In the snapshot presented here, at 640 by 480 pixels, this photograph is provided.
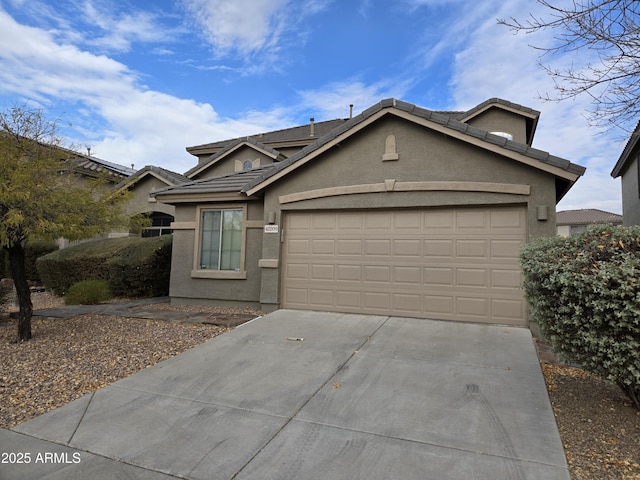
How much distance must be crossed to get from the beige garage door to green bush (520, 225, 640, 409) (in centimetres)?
316

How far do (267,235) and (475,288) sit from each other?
Answer: 4677mm

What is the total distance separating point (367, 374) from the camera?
4.54 metres

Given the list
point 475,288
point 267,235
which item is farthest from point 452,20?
point 267,235

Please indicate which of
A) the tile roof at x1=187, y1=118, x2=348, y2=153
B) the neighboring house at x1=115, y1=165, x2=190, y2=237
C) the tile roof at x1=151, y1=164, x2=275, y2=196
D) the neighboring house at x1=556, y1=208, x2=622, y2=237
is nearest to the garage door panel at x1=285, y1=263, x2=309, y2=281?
the tile roof at x1=151, y1=164, x2=275, y2=196

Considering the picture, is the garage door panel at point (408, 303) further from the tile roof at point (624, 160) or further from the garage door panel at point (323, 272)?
the tile roof at point (624, 160)

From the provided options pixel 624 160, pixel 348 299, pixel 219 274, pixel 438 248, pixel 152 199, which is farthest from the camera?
pixel 152 199

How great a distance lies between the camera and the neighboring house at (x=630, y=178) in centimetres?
1103

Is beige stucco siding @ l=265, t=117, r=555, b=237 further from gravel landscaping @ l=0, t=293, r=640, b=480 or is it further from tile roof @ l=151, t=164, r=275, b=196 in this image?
gravel landscaping @ l=0, t=293, r=640, b=480

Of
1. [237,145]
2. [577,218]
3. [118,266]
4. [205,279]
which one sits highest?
[237,145]

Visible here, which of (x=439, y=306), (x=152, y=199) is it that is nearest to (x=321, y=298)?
(x=439, y=306)

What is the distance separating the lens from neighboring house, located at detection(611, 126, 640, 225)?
1103 cm

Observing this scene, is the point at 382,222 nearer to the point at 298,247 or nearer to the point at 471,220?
the point at 471,220

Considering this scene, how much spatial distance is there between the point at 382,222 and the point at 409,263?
105 cm

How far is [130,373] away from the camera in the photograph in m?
4.76
